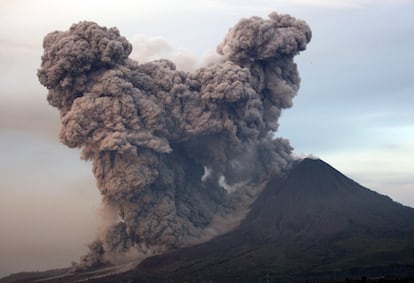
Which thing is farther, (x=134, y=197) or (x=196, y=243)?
(x=196, y=243)

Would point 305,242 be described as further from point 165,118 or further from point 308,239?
point 165,118

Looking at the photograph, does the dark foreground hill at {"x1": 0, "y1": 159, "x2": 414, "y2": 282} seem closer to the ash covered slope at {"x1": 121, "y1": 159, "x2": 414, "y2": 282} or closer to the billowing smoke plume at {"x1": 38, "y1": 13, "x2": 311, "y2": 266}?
the ash covered slope at {"x1": 121, "y1": 159, "x2": 414, "y2": 282}

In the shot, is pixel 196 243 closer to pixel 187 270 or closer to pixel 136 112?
pixel 187 270

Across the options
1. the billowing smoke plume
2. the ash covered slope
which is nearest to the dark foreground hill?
the ash covered slope

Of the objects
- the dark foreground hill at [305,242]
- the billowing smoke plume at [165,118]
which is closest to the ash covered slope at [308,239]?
the dark foreground hill at [305,242]

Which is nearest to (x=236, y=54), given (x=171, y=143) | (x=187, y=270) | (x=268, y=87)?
(x=268, y=87)

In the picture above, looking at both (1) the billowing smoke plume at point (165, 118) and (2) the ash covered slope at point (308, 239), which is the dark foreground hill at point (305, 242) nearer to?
(2) the ash covered slope at point (308, 239)

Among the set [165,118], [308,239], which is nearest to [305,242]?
[308,239]
